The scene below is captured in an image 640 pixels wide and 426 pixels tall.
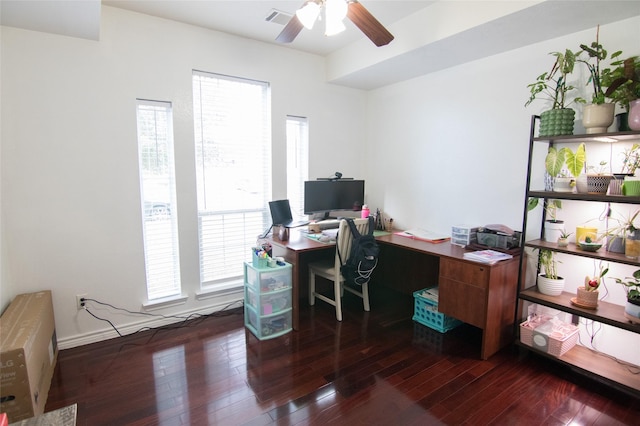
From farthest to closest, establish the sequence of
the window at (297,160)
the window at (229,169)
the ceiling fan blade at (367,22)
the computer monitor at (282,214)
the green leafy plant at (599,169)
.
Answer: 1. the window at (297,160)
2. the computer monitor at (282,214)
3. the window at (229,169)
4. the green leafy plant at (599,169)
5. the ceiling fan blade at (367,22)

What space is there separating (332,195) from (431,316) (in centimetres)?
152

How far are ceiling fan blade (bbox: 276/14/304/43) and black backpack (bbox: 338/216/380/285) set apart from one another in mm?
1457

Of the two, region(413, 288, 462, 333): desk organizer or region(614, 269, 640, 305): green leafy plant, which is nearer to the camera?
region(614, 269, 640, 305): green leafy plant

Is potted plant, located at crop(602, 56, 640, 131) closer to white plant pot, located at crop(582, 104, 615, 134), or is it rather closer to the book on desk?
white plant pot, located at crop(582, 104, 615, 134)

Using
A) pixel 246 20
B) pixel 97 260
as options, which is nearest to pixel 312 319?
pixel 97 260

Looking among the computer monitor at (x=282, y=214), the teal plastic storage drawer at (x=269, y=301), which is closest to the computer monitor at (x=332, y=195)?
the computer monitor at (x=282, y=214)

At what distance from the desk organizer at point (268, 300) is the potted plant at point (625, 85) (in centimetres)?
244

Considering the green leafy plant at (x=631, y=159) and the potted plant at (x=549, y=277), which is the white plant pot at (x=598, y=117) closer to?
the green leafy plant at (x=631, y=159)

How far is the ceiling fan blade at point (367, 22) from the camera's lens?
1768 mm

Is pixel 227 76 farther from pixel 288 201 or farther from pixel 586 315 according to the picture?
pixel 586 315

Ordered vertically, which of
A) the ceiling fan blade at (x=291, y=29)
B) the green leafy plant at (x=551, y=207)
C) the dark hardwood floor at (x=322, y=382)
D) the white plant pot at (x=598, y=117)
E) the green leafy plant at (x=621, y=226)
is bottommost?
the dark hardwood floor at (x=322, y=382)

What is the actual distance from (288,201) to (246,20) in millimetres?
1626

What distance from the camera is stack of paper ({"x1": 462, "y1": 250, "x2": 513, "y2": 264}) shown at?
2322 millimetres

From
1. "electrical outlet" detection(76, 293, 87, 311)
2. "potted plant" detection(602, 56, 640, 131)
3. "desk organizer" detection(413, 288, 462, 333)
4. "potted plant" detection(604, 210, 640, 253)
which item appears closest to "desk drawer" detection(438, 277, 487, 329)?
"desk organizer" detection(413, 288, 462, 333)
